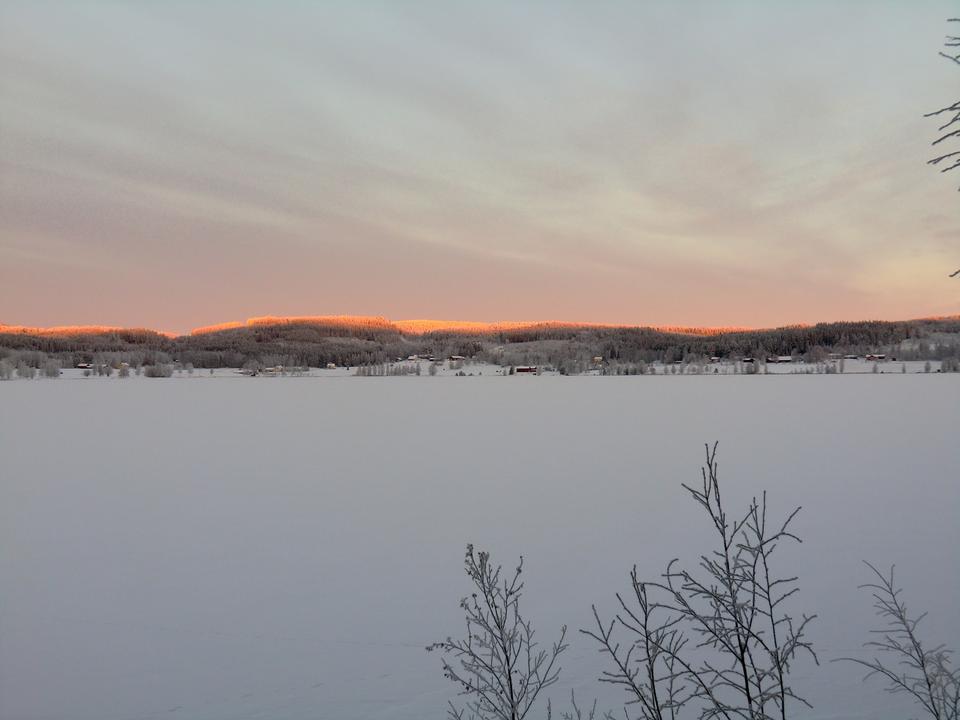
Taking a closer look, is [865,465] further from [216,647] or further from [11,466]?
[11,466]

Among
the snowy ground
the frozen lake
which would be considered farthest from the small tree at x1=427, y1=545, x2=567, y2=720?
the snowy ground

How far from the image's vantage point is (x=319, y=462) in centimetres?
1565

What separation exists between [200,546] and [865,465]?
449 inches

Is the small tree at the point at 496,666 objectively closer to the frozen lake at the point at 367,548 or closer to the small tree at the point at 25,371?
the frozen lake at the point at 367,548

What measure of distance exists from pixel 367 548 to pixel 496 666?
12.2 ft

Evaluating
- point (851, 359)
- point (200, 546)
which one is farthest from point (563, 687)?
point (851, 359)

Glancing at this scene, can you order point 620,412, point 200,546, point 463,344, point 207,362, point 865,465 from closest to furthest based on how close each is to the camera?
1. point 200,546
2. point 865,465
3. point 620,412
4. point 207,362
5. point 463,344

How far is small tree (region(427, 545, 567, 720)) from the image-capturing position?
2809 millimetres

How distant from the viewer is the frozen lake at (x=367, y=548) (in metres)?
5.14

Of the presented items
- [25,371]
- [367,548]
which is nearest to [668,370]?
[25,371]

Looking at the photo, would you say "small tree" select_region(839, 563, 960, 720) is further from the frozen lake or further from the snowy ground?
the snowy ground

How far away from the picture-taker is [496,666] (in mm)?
5184

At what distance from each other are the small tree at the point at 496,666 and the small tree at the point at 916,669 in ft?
3.78

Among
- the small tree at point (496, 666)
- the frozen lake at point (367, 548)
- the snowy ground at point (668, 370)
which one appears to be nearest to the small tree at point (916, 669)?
the frozen lake at point (367, 548)
